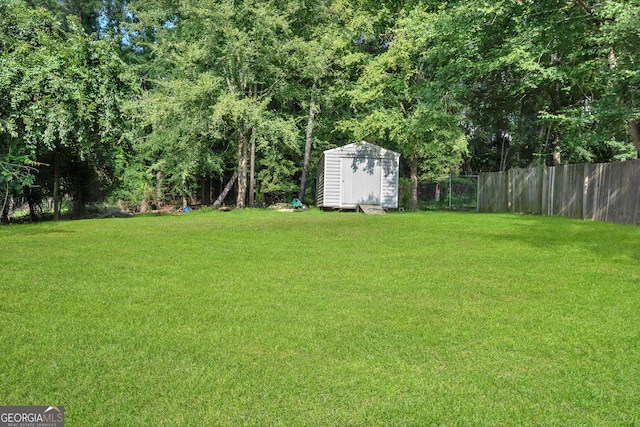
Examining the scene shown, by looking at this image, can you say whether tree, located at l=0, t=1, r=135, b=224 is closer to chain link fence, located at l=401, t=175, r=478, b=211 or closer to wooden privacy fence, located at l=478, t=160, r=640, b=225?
wooden privacy fence, located at l=478, t=160, r=640, b=225

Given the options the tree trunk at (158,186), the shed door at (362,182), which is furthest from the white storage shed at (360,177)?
the tree trunk at (158,186)

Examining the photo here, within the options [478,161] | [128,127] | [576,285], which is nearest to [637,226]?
[576,285]

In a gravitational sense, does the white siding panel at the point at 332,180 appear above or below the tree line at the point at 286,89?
below

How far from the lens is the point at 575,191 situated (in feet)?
50.8

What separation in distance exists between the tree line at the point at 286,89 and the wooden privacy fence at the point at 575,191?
1.34m

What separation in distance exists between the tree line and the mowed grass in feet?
29.9

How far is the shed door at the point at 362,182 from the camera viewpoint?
22.3 metres

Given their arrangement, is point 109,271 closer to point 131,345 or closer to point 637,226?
point 131,345

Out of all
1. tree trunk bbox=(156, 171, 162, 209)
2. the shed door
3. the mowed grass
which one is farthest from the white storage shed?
the mowed grass

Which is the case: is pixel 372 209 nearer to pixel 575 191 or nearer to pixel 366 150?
pixel 366 150

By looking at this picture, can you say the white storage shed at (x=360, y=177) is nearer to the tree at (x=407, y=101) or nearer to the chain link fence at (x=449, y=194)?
the tree at (x=407, y=101)

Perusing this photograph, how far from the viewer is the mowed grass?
8.76 ft

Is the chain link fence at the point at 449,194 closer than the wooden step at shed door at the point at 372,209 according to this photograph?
No

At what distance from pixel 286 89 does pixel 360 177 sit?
6.44 m
